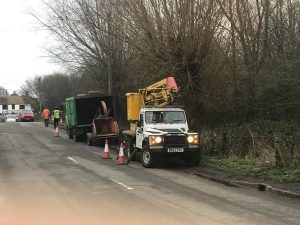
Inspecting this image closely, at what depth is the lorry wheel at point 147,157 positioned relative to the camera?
17702mm

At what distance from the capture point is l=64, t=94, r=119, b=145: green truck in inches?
1113

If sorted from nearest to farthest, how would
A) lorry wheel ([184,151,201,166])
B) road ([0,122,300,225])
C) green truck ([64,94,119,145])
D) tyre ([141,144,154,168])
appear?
road ([0,122,300,225]) < tyre ([141,144,154,168]) < lorry wheel ([184,151,201,166]) < green truck ([64,94,119,145])

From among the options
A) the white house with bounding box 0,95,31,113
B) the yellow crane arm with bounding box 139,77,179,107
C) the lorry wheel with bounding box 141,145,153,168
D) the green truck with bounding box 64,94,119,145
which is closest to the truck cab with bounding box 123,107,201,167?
the lorry wheel with bounding box 141,145,153,168

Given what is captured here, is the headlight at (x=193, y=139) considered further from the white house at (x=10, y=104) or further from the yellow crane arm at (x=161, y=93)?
the white house at (x=10, y=104)

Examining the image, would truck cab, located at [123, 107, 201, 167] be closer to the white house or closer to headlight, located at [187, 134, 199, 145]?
headlight, located at [187, 134, 199, 145]

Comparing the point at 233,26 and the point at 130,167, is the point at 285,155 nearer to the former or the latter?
the point at 130,167

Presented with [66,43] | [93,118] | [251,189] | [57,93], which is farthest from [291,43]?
[57,93]

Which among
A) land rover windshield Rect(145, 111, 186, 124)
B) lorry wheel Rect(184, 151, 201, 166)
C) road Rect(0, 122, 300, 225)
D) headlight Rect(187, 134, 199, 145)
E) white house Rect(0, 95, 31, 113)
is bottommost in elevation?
road Rect(0, 122, 300, 225)

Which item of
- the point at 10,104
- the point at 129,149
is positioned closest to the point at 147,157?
the point at 129,149

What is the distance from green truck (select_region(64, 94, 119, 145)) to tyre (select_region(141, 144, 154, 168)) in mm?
10038

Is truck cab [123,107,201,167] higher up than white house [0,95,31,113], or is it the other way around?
white house [0,95,31,113]

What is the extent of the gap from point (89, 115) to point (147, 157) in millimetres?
13364

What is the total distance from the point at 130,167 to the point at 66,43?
17785mm

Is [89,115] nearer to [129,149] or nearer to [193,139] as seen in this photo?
[129,149]
